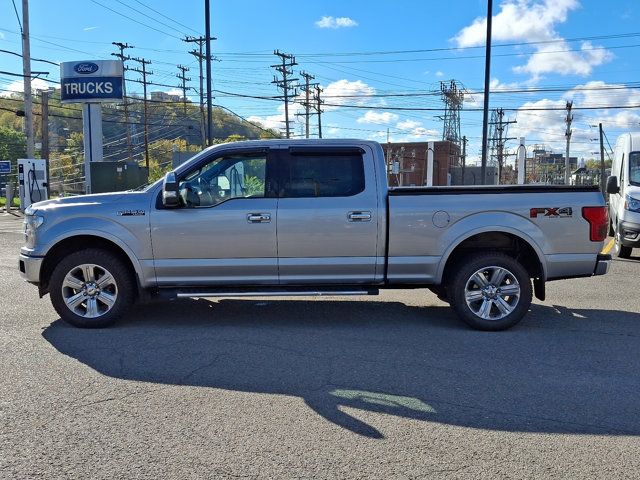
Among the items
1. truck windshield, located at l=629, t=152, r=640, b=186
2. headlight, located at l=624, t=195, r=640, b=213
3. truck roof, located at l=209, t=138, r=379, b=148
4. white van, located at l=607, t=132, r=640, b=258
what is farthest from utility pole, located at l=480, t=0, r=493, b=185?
truck roof, located at l=209, t=138, r=379, b=148

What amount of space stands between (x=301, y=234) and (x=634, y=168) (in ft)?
28.9

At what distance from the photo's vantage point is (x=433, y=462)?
3.28 m

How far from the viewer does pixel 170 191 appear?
581cm

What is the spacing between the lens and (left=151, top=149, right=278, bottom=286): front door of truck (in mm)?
5957

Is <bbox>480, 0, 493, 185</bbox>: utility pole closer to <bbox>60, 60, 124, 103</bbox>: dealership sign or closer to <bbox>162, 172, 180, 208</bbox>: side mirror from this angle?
<bbox>162, 172, 180, 208</bbox>: side mirror

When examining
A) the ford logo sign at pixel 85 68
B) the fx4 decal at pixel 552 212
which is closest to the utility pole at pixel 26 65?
the ford logo sign at pixel 85 68

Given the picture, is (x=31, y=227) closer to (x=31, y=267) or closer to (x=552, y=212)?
(x=31, y=267)

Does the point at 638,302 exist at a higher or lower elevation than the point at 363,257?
lower

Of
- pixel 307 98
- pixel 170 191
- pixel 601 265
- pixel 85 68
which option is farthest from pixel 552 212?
pixel 307 98

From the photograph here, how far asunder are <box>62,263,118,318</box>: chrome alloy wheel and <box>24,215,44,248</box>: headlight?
1.94ft

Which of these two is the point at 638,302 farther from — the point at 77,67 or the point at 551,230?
the point at 77,67

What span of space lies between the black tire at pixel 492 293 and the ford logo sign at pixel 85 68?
2870 cm

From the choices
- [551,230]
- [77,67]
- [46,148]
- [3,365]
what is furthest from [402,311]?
[46,148]

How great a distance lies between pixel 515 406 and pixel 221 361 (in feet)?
8.21
